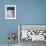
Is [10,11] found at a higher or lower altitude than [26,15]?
higher

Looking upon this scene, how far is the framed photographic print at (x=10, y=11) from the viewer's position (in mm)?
3709

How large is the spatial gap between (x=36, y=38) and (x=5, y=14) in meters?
1.10

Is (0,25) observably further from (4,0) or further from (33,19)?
(33,19)

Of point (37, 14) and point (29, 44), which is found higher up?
point (37, 14)

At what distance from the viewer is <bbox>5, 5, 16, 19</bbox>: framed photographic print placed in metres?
3.71

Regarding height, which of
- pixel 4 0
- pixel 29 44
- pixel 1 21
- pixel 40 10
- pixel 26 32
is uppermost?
pixel 4 0

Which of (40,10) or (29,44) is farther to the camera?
(40,10)

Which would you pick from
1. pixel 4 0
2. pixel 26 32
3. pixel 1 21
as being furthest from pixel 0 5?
pixel 26 32

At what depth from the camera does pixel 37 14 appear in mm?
3703

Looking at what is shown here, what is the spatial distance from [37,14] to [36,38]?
0.69 metres

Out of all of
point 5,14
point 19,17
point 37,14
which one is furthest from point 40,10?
point 5,14

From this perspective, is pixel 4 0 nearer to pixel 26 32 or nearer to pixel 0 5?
pixel 0 5

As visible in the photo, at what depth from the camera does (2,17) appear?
146 inches

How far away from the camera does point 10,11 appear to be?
3.72 metres
